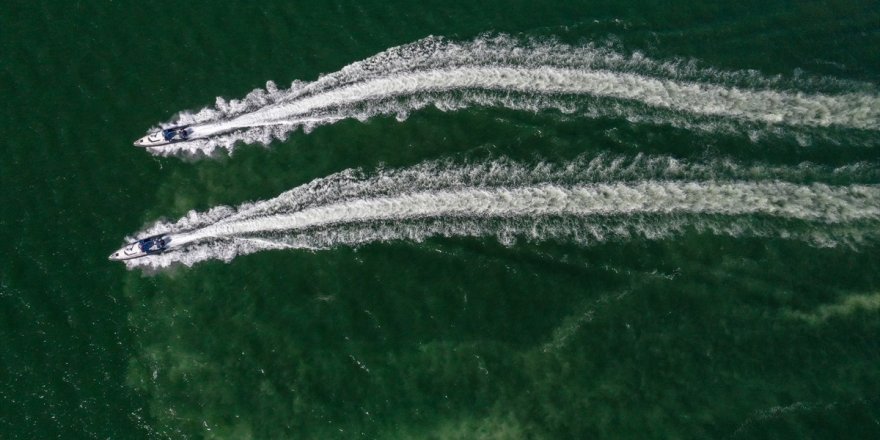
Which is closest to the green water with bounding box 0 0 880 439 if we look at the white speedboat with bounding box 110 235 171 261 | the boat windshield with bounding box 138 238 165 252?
the white speedboat with bounding box 110 235 171 261

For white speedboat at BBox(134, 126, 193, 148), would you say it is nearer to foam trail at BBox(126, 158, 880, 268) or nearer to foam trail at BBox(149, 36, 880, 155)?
foam trail at BBox(149, 36, 880, 155)

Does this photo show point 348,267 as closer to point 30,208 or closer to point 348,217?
point 348,217

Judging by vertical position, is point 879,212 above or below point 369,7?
below

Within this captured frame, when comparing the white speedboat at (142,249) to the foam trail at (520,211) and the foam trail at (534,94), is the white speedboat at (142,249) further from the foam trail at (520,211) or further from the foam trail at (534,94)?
the foam trail at (534,94)

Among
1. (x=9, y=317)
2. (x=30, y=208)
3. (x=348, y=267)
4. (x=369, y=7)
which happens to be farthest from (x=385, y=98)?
(x=9, y=317)

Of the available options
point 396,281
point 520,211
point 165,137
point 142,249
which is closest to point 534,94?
point 520,211

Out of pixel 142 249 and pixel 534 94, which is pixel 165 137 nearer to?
pixel 142 249
